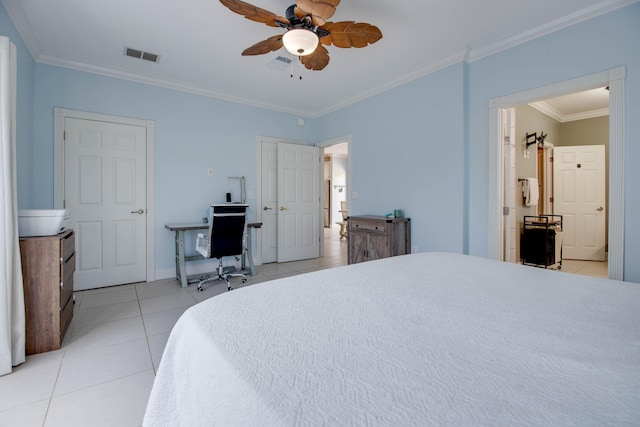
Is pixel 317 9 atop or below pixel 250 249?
atop

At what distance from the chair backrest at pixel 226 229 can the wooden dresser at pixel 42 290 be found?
1.46 metres

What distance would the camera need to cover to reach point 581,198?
5.33 metres

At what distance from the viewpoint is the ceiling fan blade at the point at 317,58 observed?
8.77ft

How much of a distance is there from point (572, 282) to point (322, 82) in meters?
3.68

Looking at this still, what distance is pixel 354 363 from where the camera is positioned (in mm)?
709

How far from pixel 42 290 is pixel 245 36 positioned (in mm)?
2782

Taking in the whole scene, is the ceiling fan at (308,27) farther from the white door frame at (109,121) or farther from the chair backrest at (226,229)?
the white door frame at (109,121)

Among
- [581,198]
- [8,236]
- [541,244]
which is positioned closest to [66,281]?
[8,236]

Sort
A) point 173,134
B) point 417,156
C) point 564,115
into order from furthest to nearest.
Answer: point 564,115 < point 173,134 < point 417,156

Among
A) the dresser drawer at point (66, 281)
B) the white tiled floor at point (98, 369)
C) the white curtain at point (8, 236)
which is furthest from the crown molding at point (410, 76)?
the dresser drawer at point (66, 281)

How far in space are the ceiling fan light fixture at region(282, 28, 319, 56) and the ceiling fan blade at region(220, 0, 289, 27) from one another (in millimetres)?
128

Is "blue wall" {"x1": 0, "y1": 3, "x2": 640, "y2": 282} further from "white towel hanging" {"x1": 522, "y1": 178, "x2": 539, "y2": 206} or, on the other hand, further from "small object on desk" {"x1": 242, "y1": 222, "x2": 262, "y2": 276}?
"white towel hanging" {"x1": 522, "y1": 178, "x2": 539, "y2": 206}

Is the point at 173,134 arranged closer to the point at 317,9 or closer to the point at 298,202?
the point at 298,202

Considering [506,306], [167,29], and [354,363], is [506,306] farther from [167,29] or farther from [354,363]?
[167,29]
